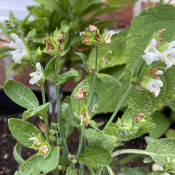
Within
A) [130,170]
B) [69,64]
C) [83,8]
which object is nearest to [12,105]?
[69,64]

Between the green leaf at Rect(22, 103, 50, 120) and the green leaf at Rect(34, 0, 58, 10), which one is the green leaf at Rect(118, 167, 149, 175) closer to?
the green leaf at Rect(22, 103, 50, 120)

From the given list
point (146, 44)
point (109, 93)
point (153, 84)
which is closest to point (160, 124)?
point (109, 93)

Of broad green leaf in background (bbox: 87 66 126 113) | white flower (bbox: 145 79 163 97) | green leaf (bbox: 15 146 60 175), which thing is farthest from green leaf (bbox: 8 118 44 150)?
broad green leaf in background (bbox: 87 66 126 113)

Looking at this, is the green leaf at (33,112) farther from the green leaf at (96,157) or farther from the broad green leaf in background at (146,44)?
the broad green leaf in background at (146,44)

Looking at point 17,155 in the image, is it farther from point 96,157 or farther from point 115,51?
point 115,51

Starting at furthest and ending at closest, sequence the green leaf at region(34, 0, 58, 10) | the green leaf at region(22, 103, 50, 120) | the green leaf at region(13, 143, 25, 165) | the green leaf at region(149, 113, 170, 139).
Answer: the green leaf at region(149, 113, 170, 139) → the green leaf at region(34, 0, 58, 10) → the green leaf at region(13, 143, 25, 165) → the green leaf at region(22, 103, 50, 120)

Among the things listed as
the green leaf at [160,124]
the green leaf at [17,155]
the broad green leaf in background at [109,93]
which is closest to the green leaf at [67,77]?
the green leaf at [17,155]

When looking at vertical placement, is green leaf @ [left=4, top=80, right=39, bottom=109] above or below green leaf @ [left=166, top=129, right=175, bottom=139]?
above
